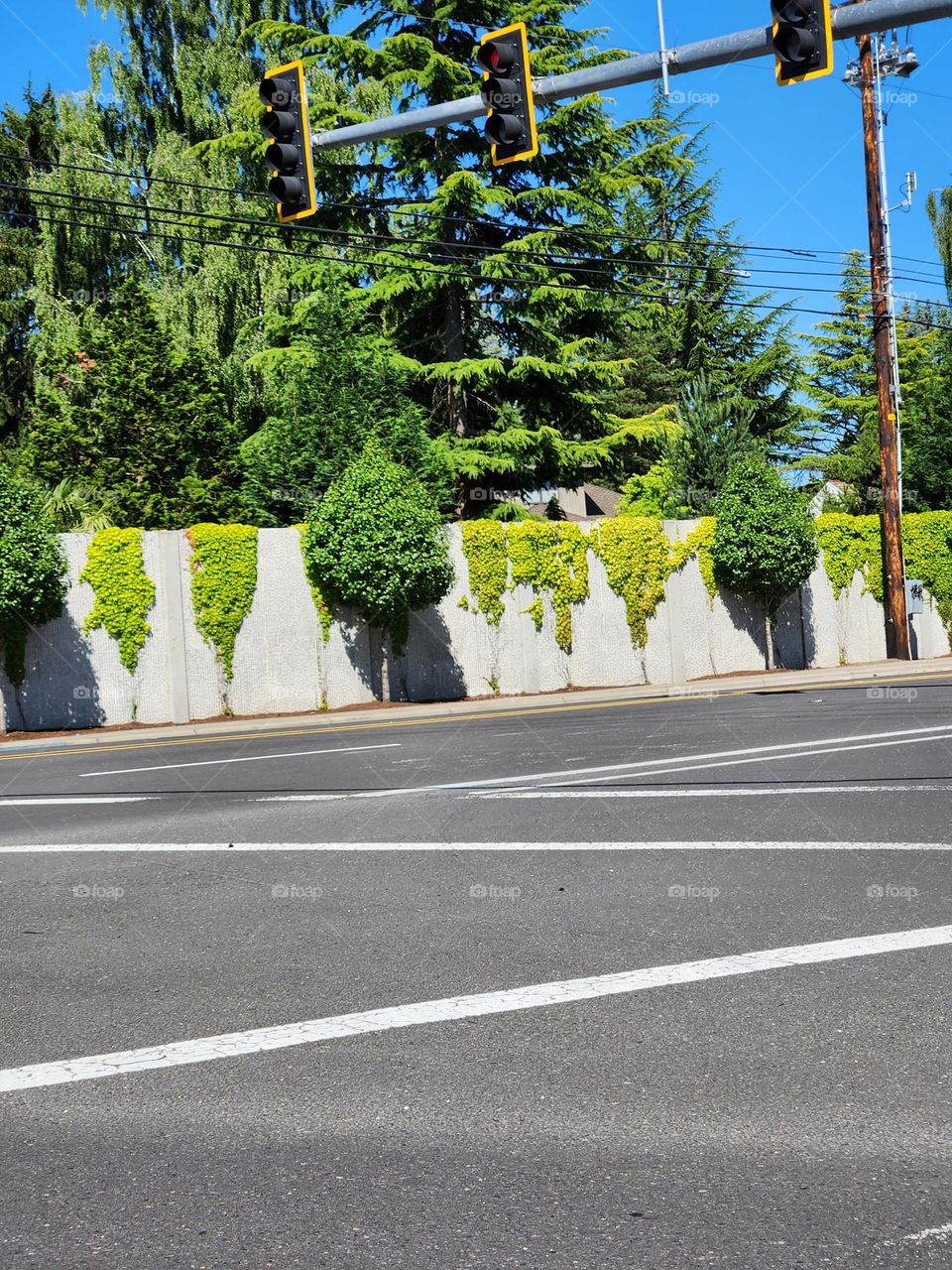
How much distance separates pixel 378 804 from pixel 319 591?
1186 centimetres

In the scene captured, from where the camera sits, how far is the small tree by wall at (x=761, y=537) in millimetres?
26594

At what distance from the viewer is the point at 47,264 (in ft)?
105

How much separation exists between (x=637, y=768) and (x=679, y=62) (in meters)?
6.40

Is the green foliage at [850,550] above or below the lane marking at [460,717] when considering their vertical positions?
above

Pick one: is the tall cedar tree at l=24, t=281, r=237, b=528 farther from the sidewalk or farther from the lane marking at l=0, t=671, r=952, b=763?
the lane marking at l=0, t=671, r=952, b=763

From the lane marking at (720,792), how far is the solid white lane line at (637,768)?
0.57 meters

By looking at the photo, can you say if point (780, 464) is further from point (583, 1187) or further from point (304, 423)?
point (583, 1187)

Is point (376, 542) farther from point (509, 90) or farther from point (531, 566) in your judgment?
point (509, 90)

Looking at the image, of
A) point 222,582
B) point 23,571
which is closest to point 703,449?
point 222,582

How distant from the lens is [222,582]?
21.5 meters

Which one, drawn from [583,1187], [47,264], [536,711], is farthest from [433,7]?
[583,1187]

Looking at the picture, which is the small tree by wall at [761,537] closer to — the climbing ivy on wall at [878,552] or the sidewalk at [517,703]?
the climbing ivy on wall at [878,552]

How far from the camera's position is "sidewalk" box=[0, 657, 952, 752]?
19.4 m

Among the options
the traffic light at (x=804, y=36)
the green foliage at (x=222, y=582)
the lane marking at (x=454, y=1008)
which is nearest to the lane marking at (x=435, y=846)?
the lane marking at (x=454, y=1008)
